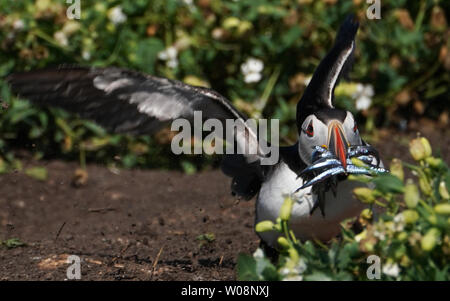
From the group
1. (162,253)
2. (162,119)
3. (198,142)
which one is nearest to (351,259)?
(162,119)

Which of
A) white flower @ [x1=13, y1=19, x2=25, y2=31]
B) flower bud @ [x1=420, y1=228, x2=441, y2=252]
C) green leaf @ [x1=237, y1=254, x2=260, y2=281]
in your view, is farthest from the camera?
white flower @ [x1=13, y1=19, x2=25, y2=31]

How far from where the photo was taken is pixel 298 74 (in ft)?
17.3

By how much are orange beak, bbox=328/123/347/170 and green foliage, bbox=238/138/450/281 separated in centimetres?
63

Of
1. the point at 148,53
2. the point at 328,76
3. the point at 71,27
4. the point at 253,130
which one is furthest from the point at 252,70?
the point at 253,130

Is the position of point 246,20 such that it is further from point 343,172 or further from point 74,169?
point 343,172

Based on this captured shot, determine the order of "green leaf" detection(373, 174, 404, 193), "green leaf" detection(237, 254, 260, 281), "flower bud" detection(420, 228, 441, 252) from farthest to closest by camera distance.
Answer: "green leaf" detection(237, 254, 260, 281) → "green leaf" detection(373, 174, 404, 193) → "flower bud" detection(420, 228, 441, 252)

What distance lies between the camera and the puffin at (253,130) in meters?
2.82

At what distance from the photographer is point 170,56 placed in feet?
16.6

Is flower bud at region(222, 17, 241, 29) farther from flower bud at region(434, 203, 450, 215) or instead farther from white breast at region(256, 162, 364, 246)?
flower bud at region(434, 203, 450, 215)

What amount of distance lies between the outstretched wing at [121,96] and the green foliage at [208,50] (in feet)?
6.59

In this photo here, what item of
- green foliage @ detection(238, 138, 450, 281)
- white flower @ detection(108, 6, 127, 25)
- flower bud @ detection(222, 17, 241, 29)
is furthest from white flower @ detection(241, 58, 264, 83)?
green foliage @ detection(238, 138, 450, 281)

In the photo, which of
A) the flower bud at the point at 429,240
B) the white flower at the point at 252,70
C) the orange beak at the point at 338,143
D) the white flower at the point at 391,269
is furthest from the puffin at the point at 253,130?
the white flower at the point at 252,70

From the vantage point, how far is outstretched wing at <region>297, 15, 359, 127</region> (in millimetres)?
3236

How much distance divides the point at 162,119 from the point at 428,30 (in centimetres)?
305
